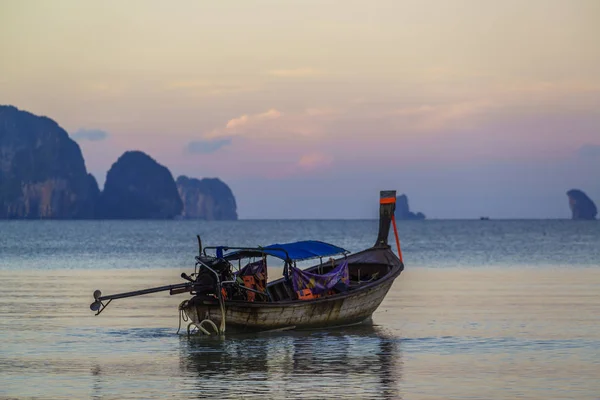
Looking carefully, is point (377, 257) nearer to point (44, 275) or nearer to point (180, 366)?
point (180, 366)

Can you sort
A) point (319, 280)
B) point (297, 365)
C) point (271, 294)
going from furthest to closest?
point (271, 294), point (319, 280), point (297, 365)

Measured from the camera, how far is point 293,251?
2980 centimetres

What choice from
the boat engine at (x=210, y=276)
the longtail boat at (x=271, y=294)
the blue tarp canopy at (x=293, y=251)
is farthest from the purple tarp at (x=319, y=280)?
the boat engine at (x=210, y=276)

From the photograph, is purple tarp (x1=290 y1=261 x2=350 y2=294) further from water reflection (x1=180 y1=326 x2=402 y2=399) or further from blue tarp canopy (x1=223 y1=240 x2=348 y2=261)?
water reflection (x1=180 y1=326 x2=402 y2=399)

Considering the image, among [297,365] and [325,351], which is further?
[325,351]

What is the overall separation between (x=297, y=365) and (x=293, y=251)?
706cm

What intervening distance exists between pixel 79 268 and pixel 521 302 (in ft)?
102

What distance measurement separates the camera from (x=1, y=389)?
19.9 metres

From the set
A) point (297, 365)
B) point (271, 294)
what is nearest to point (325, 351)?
point (297, 365)

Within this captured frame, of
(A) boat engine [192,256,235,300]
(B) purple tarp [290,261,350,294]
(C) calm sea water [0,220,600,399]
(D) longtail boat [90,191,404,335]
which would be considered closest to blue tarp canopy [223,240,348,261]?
(D) longtail boat [90,191,404,335]

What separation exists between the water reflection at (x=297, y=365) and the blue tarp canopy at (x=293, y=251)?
7.62 feet

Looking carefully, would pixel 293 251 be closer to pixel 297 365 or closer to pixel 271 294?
pixel 271 294

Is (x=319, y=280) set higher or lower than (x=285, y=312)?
higher

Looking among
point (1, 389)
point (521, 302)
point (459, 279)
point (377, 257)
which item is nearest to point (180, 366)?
point (1, 389)
